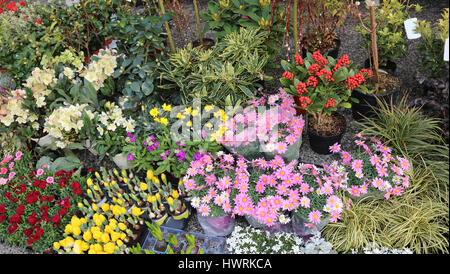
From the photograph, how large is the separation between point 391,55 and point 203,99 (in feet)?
5.50

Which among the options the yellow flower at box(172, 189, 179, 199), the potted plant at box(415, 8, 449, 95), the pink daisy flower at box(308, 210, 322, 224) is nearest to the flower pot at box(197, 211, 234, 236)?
the yellow flower at box(172, 189, 179, 199)

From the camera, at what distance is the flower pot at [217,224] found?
8.03 feet

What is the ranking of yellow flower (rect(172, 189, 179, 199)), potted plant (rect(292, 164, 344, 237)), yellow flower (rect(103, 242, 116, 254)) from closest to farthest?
yellow flower (rect(103, 242, 116, 254))
potted plant (rect(292, 164, 344, 237))
yellow flower (rect(172, 189, 179, 199))

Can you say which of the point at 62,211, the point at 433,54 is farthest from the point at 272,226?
the point at 433,54

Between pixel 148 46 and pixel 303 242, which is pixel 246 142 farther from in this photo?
pixel 148 46

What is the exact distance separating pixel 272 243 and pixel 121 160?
1.35 m

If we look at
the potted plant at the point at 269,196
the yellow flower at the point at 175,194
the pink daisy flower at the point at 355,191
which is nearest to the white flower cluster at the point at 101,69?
the yellow flower at the point at 175,194

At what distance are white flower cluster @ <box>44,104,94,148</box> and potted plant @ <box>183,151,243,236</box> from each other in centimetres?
102

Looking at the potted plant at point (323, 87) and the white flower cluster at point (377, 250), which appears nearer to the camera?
the white flower cluster at point (377, 250)

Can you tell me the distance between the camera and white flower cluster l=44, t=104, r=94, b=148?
2750 millimetres

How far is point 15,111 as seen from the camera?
298 cm

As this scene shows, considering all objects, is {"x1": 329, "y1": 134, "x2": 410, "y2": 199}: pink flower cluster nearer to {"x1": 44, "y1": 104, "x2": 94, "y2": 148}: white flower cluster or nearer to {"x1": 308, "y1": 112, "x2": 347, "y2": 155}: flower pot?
{"x1": 308, "y1": 112, "x2": 347, "y2": 155}: flower pot

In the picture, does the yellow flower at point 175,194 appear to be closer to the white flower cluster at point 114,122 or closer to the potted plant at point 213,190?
the potted plant at point 213,190

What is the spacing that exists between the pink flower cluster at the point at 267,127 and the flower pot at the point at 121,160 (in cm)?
80
